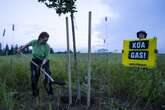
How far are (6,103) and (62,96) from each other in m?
2.41

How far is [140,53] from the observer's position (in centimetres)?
1012

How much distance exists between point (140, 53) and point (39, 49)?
252cm

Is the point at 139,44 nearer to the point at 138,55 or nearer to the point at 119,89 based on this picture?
the point at 138,55

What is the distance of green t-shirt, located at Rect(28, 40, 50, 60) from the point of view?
9461mm

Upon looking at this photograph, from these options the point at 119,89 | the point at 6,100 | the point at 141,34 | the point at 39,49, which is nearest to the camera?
the point at 6,100

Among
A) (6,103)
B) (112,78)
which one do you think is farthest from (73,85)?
(6,103)

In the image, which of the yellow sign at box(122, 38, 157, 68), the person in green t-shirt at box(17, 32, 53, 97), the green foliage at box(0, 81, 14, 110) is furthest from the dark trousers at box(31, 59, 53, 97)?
the yellow sign at box(122, 38, 157, 68)

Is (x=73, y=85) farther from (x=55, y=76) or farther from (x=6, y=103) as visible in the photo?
(x=6, y=103)

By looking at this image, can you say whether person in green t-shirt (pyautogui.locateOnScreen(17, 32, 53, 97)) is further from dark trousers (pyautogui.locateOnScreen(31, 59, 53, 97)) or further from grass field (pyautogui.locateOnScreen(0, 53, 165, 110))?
grass field (pyautogui.locateOnScreen(0, 53, 165, 110))

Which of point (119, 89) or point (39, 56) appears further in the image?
point (39, 56)

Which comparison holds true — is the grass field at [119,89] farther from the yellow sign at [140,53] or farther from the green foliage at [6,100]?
the yellow sign at [140,53]

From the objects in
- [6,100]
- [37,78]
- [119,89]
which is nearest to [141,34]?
[119,89]

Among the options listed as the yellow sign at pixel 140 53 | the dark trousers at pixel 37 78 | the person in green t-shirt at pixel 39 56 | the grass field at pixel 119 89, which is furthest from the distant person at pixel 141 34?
the dark trousers at pixel 37 78

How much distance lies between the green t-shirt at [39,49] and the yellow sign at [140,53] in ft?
7.52
